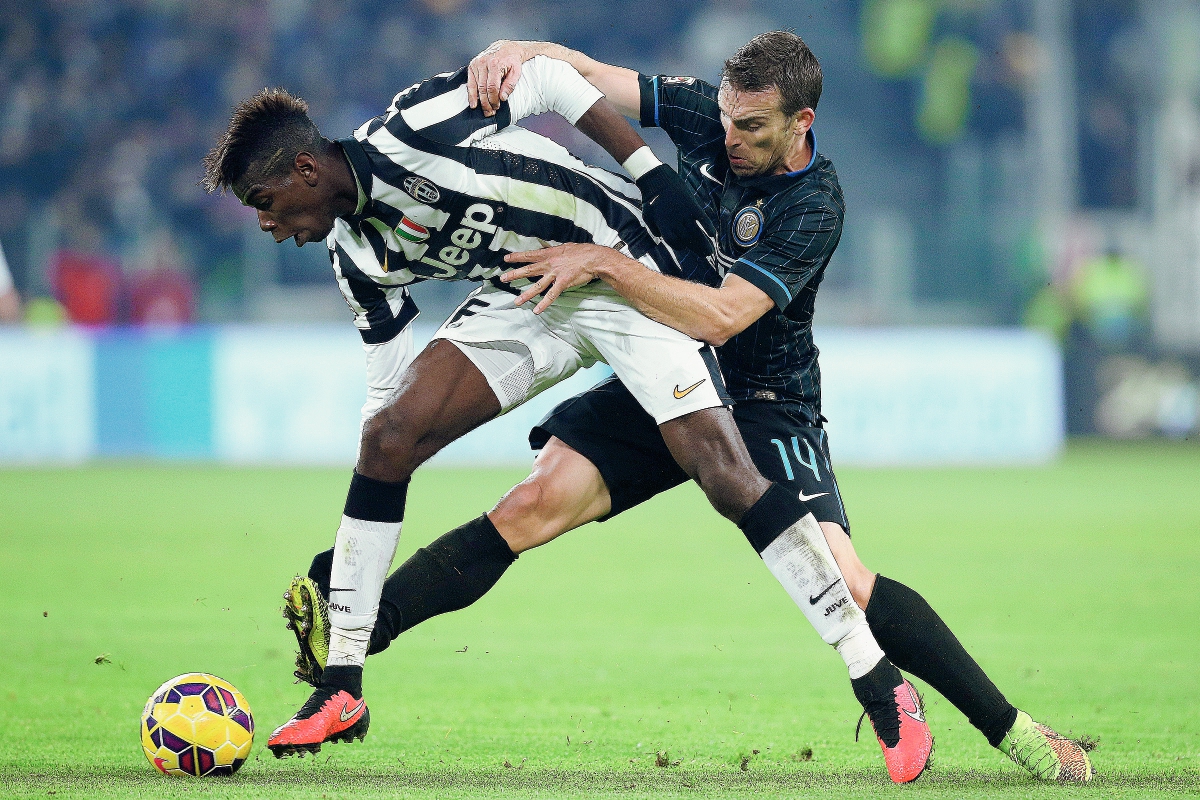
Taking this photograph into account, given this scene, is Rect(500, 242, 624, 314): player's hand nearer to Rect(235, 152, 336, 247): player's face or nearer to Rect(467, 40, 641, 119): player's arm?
Rect(467, 40, 641, 119): player's arm

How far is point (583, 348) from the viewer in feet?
14.4

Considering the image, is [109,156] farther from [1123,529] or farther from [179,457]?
[1123,529]

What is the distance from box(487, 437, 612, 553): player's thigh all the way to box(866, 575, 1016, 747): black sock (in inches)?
34.7

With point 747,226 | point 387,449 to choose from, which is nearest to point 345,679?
point 387,449

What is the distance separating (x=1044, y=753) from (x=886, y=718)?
44 centimetres

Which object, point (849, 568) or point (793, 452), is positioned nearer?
point (849, 568)

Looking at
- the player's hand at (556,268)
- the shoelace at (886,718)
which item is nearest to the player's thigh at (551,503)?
the player's hand at (556,268)

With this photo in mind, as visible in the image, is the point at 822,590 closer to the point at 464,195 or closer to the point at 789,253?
the point at 789,253

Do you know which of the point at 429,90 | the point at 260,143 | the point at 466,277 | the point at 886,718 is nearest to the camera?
the point at 886,718

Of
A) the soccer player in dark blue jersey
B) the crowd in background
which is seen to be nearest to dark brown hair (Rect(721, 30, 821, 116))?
the soccer player in dark blue jersey

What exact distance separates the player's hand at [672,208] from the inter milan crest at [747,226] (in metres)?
0.08

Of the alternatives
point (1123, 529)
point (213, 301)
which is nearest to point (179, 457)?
point (213, 301)

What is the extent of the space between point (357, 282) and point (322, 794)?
1.44 metres

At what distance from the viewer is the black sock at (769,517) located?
3.82 m
